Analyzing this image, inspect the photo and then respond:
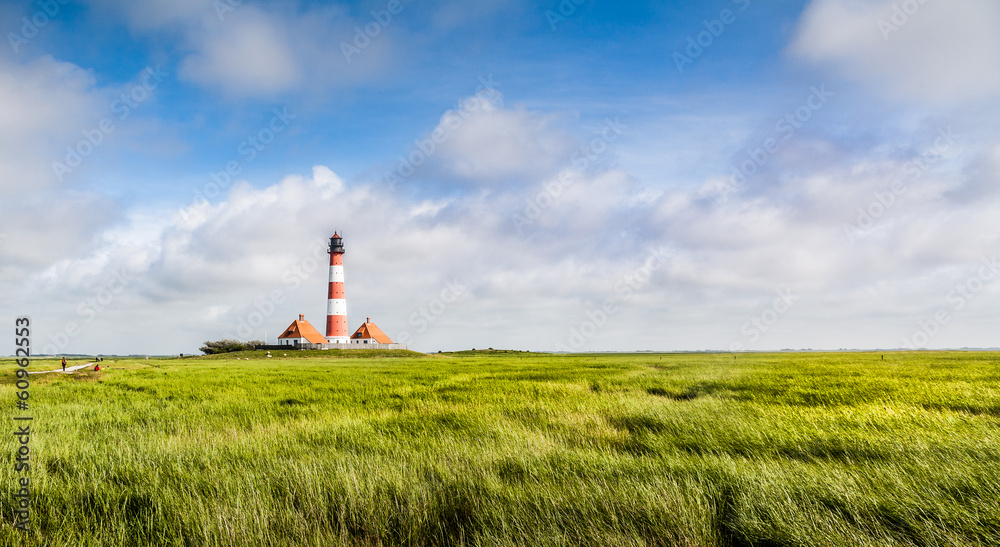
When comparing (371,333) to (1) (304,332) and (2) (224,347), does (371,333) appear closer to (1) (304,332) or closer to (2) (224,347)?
(1) (304,332)

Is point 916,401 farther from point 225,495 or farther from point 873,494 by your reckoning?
point 225,495

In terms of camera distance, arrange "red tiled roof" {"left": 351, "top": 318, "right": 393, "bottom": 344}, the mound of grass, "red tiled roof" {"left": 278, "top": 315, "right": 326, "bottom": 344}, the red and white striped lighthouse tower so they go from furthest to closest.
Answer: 1. "red tiled roof" {"left": 351, "top": 318, "right": 393, "bottom": 344}
2. "red tiled roof" {"left": 278, "top": 315, "right": 326, "bottom": 344}
3. the red and white striped lighthouse tower
4. the mound of grass

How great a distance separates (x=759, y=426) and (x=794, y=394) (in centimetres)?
622

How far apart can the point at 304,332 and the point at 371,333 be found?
9.52 metres

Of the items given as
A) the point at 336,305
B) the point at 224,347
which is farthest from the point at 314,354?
the point at 224,347

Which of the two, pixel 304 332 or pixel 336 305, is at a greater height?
pixel 336 305

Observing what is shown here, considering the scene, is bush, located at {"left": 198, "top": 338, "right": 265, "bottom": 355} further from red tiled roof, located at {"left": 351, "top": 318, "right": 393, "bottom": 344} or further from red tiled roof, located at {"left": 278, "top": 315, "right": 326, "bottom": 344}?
red tiled roof, located at {"left": 351, "top": 318, "right": 393, "bottom": 344}

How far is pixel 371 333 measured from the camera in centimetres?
7288

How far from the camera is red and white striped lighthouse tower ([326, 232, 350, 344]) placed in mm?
62469

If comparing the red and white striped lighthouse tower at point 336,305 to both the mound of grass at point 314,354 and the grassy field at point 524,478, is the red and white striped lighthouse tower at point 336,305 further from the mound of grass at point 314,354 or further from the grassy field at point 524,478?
the grassy field at point 524,478

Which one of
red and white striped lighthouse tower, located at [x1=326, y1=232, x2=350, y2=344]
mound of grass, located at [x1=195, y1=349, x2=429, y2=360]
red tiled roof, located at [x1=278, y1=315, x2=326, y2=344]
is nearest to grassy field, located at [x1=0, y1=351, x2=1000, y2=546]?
mound of grass, located at [x1=195, y1=349, x2=429, y2=360]

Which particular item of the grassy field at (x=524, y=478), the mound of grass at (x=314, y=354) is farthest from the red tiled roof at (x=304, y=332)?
the grassy field at (x=524, y=478)

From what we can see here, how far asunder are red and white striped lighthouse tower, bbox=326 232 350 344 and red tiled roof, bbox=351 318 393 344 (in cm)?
848

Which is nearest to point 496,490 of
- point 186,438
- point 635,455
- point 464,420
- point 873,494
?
point 635,455
